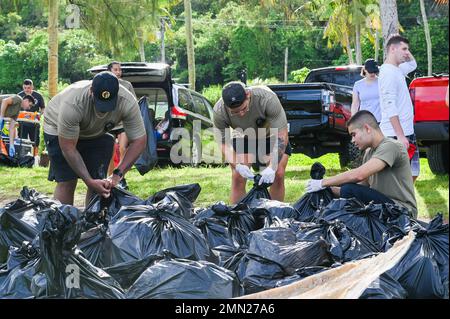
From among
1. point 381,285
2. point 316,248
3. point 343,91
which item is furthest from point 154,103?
point 381,285

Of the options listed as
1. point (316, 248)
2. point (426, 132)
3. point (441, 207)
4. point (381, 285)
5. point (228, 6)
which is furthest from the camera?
point (228, 6)

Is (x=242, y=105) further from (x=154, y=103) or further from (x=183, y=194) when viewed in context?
(x=154, y=103)

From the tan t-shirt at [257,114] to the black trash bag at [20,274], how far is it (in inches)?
132

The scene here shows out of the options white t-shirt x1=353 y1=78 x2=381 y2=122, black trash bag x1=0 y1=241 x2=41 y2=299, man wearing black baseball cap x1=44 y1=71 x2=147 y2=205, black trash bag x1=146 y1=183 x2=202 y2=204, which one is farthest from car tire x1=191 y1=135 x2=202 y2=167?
black trash bag x1=0 y1=241 x2=41 y2=299

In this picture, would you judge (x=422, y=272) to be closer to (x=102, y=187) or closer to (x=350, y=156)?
(x=102, y=187)

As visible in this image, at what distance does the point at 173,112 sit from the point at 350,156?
3.36 m

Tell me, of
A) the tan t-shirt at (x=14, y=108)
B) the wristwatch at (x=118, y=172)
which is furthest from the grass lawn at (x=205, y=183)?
the wristwatch at (x=118, y=172)

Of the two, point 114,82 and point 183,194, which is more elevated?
point 114,82

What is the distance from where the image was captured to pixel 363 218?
593 cm

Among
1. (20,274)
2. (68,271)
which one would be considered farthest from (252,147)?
(68,271)

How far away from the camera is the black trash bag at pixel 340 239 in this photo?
5.18m

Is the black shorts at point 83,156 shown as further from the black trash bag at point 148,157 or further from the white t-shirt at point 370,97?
the white t-shirt at point 370,97
